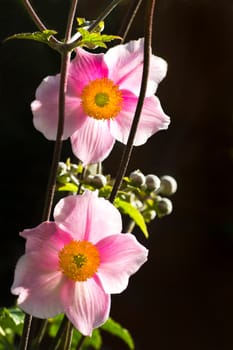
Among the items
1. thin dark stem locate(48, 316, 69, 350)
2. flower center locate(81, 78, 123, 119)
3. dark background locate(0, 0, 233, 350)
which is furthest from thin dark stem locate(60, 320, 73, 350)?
dark background locate(0, 0, 233, 350)

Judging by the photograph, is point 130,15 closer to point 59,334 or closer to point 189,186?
point 59,334

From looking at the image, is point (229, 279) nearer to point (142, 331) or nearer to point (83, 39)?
point (142, 331)

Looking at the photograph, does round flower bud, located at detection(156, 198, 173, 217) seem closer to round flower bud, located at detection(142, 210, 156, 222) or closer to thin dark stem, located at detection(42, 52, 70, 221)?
round flower bud, located at detection(142, 210, 156, 222)

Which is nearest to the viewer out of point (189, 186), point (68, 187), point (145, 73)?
point (145, 73)

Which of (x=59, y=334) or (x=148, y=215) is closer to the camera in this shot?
(x=59, y=334)

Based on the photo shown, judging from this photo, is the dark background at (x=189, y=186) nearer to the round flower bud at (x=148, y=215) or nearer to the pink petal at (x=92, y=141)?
the round flower bud at (x=148, y=215)

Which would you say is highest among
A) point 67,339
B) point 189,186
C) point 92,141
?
point 92,141

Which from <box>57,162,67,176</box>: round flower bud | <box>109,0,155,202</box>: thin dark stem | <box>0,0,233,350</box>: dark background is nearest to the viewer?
<box>109,0,155,202</box>: thin dark stem

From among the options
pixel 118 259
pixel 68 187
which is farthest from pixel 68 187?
pixel 118 259
